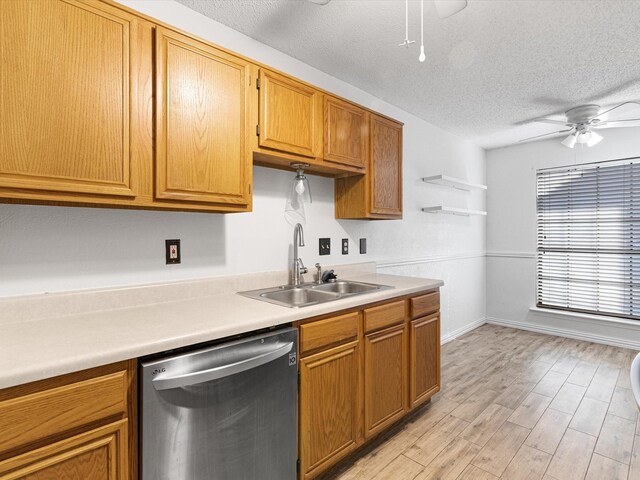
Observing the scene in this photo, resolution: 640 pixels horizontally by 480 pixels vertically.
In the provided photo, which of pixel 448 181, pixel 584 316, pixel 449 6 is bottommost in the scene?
pixel 584 316

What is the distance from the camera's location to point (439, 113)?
134 inches

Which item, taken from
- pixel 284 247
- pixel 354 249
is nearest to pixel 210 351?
pixel 284 247

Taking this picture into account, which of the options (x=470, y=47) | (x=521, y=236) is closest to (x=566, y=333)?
(x=521, y=236)

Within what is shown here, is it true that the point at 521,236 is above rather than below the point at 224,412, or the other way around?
above

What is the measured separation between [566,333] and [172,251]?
15.1 ft

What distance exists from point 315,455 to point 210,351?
0.85 m

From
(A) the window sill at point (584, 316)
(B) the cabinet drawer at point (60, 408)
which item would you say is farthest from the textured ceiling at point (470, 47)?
(A) the window sill at point (584, 316)

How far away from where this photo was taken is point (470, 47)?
2.19 m

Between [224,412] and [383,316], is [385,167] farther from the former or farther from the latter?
[224,412]

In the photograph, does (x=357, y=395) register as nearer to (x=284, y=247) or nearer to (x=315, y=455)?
(x=315, y=455)

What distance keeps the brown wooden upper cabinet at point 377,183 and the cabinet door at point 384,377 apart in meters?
0.90

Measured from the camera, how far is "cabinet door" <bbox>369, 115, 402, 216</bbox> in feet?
8.13

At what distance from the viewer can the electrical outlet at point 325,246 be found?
255 centimetres

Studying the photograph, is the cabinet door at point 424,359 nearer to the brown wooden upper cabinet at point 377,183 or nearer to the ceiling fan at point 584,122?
the brown wooden upper cabinet at point 377,183
